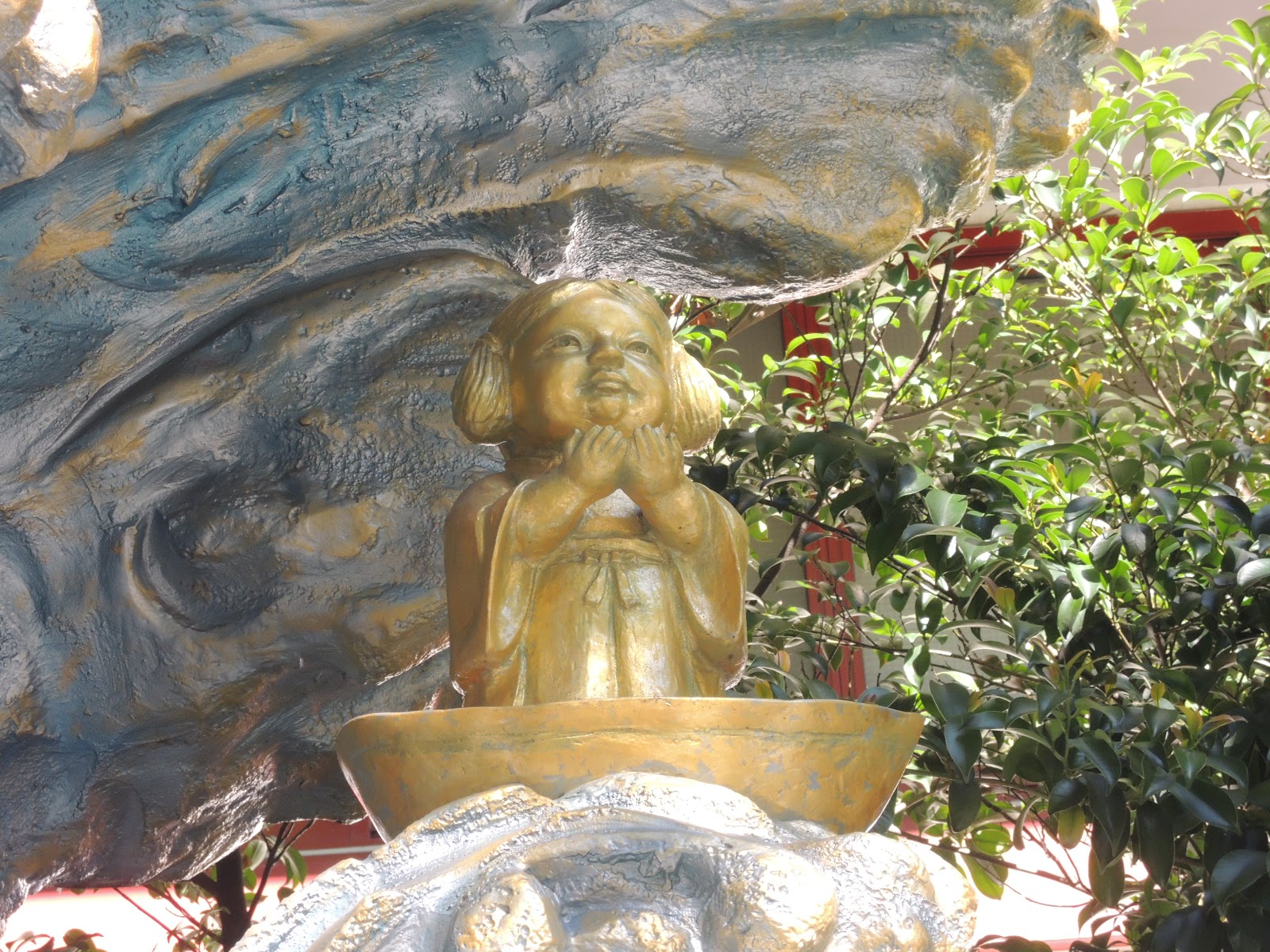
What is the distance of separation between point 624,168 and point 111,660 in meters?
0.71

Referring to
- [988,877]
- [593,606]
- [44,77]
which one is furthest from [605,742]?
[988,877]

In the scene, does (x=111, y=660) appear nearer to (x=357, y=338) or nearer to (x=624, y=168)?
(x=357, y=338)

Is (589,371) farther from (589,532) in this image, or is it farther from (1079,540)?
(1079,540)

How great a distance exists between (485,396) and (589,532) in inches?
6.1

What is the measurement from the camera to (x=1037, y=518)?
171cm

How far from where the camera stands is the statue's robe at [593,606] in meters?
1.12

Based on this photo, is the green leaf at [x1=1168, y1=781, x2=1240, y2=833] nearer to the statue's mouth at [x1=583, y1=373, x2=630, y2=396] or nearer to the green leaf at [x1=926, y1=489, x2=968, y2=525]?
the green leaf at [x1=926, y1=489, x2=968, y2=525]

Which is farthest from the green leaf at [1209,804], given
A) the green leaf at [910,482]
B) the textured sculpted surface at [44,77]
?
the textured sculpted surface at [44,77]

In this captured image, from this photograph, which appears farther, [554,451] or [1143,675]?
[1143,675]

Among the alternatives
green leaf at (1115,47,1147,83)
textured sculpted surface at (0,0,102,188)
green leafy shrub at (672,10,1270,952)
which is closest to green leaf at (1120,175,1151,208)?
green leafy shrub at (672,10,1270,952)

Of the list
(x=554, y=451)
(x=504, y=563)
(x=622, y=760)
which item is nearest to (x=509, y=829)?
(x=622, y=760)

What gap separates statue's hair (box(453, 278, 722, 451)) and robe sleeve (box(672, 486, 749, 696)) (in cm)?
8

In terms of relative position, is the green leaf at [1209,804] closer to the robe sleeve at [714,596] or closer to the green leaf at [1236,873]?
the green leaf at [1236,873]

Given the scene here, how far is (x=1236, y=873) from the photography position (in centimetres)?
134
